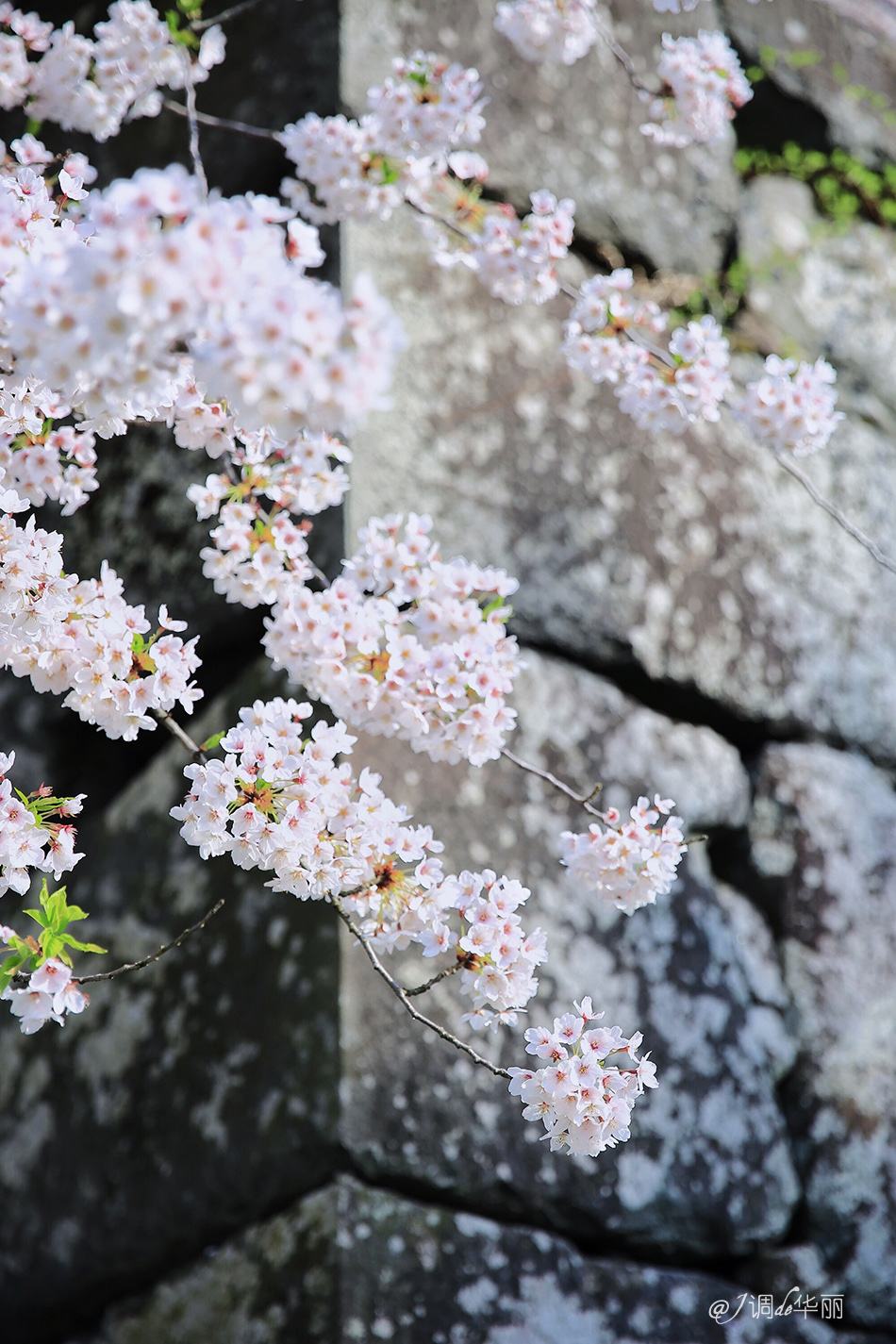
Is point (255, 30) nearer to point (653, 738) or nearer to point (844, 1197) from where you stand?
point (653, 738)

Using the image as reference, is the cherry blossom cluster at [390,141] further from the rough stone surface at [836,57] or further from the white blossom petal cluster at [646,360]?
the rough stone surface at [836,57]

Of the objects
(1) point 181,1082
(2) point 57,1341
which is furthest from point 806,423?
(2) point 57,1341

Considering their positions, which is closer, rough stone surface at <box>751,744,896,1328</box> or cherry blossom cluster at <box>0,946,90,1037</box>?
cherry blossom cluster at <box>0,946,90,1037</box>

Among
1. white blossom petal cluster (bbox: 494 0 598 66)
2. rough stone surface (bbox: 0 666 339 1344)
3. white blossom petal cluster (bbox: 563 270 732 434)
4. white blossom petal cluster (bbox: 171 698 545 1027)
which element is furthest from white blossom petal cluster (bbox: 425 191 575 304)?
white blossom petal cluster (bbox: 171 698 545 1027)

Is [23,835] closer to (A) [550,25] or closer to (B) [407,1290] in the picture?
(B) [407,1290]

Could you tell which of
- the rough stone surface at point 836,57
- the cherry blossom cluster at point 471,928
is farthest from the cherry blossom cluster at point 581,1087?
the rough stone surface at point 836,57

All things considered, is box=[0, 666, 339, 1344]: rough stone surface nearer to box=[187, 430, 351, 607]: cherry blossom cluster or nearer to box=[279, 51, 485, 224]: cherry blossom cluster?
box=[187, 430, 351, 607]: cherry blossom cluster
